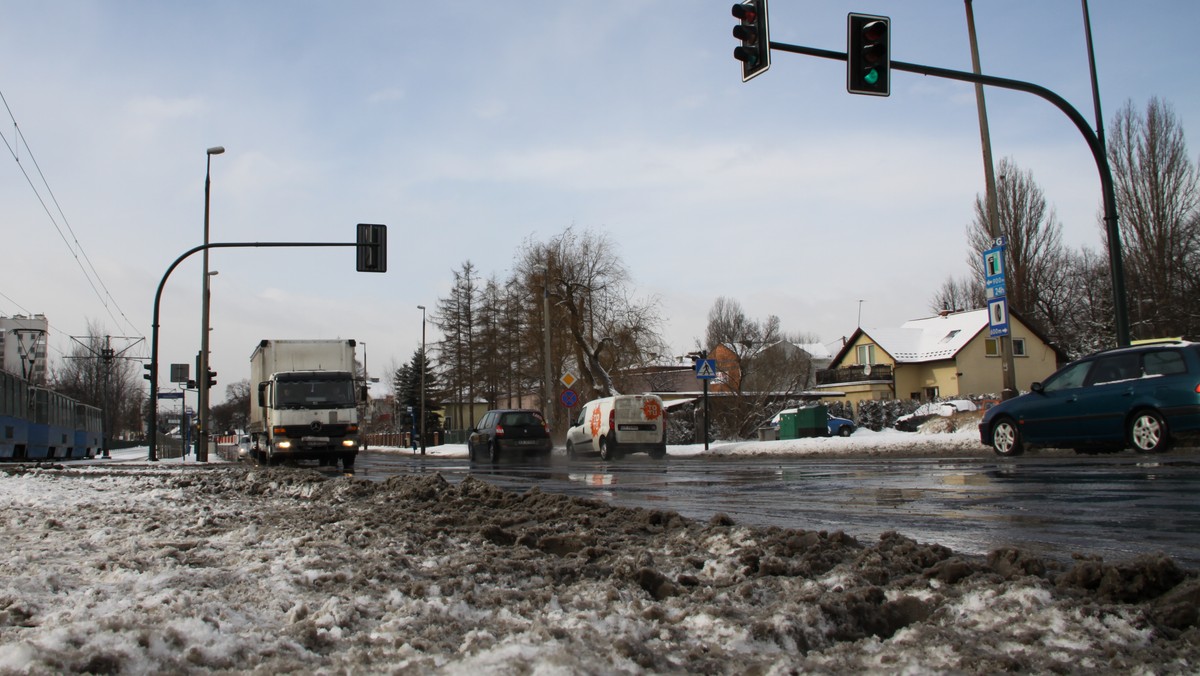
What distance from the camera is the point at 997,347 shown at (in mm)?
57844

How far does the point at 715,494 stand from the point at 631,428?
653 inches

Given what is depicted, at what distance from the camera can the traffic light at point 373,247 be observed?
2466cm

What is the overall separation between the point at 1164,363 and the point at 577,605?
12.7 meters

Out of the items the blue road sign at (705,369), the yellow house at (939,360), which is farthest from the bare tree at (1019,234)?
the blue road sign at (705,369)

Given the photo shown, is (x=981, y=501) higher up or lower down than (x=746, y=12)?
lower down

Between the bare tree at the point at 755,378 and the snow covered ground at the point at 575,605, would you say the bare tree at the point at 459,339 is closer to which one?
the bare tree at the point at 755,378

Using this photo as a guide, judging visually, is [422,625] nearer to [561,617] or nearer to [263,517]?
[561,617]

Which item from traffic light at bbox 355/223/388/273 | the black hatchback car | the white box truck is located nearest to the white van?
the black hatchback car

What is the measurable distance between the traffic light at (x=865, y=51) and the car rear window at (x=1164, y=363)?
17.7 ft

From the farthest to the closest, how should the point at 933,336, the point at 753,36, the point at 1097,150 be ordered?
1. the point at 933,336
2. the point at 1097,150
3. the point at 753,36

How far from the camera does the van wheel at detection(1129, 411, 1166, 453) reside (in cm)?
1322

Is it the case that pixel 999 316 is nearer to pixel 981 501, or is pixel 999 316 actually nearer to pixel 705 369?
pixel 705 369

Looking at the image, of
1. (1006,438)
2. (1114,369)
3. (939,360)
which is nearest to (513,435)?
(1006,438)

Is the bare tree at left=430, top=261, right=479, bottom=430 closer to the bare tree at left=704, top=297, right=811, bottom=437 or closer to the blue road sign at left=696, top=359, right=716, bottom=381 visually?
the bare tree at left=704, top=297, right=811, bottom=437
